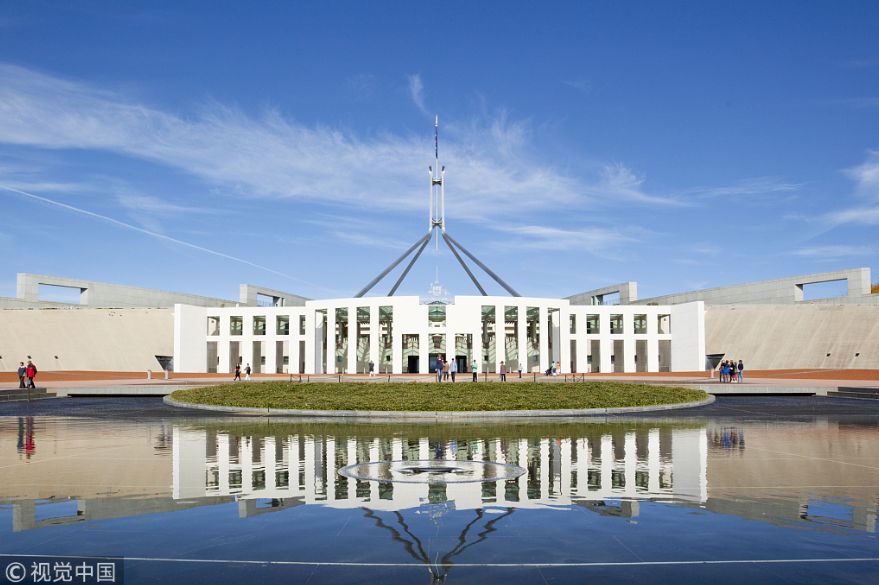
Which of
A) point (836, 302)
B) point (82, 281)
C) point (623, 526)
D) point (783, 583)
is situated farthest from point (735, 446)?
point (82, 281)

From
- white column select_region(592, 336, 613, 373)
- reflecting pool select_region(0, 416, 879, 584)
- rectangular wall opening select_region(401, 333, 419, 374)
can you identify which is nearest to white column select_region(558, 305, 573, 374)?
white column select_region(592, 336, 613, 373)

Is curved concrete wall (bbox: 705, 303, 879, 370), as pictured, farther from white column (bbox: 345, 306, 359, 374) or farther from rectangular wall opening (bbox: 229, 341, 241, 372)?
rectangular wall opening (bbox: 229, 341, 241, 372)

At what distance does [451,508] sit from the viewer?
24.7 feet

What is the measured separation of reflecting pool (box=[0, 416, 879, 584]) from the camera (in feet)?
18.1

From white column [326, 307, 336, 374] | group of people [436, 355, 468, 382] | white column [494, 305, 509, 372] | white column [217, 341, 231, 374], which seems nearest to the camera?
group of people [436, 355, 468, 382]

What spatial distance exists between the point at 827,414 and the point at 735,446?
949 cm

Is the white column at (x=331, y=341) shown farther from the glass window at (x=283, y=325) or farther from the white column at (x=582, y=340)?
the white column at (x=582, y=340)

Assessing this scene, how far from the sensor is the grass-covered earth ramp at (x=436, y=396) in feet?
70.4

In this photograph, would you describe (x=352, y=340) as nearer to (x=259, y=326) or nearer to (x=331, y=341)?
(x=331, y=341)

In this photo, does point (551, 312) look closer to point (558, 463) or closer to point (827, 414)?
point (827, 414)

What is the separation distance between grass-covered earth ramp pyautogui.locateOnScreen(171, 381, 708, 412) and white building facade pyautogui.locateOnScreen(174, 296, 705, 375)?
2880 centimetres
